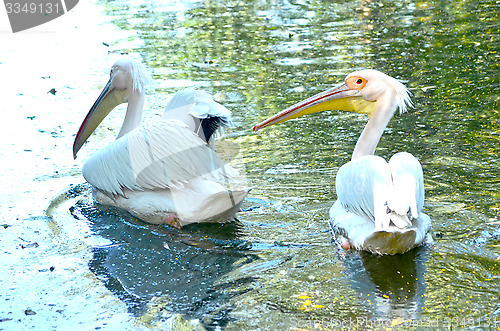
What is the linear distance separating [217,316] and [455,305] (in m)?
1.16

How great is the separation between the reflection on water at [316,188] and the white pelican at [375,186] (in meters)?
0.14

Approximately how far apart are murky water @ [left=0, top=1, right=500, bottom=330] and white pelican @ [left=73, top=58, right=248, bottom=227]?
0.14 m

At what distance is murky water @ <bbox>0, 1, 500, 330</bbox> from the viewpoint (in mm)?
3328

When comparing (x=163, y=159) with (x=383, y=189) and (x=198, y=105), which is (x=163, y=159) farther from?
(x=383, y=189)

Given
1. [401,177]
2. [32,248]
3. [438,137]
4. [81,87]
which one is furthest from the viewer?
[81,87]

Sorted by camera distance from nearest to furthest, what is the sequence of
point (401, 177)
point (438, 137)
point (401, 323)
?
point (401, 323) → point (401, 177) → point (438, 137)

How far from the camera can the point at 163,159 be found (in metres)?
4.38

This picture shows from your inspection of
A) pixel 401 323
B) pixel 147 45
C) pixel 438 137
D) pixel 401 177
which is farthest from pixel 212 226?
pixel 147 45

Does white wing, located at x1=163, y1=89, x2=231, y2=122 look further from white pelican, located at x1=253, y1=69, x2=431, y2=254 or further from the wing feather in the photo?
the wing feather

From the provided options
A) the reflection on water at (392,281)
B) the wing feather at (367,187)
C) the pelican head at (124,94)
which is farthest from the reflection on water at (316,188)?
the pelican head at (124,94)

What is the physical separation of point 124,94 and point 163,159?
1186 millimetres

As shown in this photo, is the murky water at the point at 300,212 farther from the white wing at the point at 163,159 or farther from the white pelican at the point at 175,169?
the white wing at the point at 163,159

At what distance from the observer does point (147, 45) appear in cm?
928

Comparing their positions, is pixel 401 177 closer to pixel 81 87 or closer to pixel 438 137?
pixel 438 137
